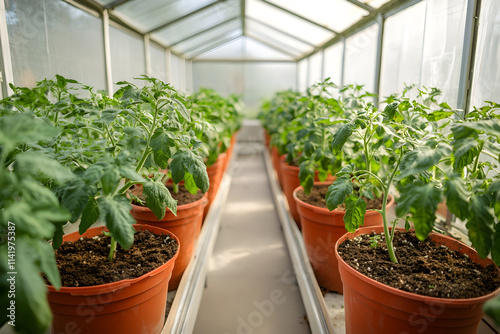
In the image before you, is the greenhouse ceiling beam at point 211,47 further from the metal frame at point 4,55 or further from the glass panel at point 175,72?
the metal frame at point 4,55

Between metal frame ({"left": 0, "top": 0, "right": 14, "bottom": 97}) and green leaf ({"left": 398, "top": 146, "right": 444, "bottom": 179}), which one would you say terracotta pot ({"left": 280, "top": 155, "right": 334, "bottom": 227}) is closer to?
green leaf ({"left": 398, "top": 146, "right": 444, "bottom": 179})

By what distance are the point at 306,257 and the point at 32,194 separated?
152cm

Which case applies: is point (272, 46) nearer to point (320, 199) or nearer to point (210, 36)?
point (210, 36)

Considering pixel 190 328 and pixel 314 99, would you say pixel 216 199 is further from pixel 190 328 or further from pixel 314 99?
pixel 190 328

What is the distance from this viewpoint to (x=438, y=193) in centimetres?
85

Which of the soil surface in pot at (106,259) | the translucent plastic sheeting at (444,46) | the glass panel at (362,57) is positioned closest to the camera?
the soil surface in pot at (106,259)

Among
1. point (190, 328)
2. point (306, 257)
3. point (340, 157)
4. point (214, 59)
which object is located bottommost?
point (190, 328)

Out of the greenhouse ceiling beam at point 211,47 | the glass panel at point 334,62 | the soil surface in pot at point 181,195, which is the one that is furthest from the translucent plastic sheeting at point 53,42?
the greenhouse ceiling beam at point 211,47

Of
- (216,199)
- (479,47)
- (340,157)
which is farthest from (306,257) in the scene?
(479,47)

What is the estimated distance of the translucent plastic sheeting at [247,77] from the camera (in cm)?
688

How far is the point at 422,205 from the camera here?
848mm

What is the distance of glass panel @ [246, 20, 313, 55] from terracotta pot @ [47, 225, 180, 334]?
16.8 feet

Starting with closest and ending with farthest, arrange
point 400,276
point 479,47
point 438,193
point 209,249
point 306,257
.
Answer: point 438,193, point 400,276, point 479,47, point 306,257, point 209,249

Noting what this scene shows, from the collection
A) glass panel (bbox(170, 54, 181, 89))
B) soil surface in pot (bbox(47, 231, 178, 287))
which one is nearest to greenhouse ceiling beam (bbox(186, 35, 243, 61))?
glass panel (bbox(170, 54, 181, 89))
